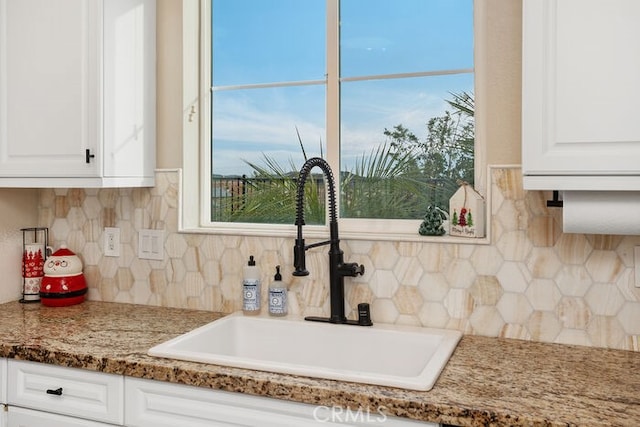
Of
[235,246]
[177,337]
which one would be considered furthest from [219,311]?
[177,337]

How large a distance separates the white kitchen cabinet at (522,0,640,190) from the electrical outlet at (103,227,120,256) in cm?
158

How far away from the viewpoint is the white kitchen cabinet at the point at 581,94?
4.59 feet

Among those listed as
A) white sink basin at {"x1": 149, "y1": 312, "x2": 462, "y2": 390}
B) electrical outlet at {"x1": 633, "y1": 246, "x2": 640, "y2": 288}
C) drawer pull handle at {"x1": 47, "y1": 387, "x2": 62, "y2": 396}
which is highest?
electrical outlet at {"x1": 633, "y1": 246, "x2": 640, "y2": 288}

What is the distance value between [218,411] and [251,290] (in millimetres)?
610

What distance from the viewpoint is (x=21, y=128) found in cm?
211

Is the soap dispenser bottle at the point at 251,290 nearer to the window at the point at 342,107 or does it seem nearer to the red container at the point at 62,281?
the window at the point at 342,107

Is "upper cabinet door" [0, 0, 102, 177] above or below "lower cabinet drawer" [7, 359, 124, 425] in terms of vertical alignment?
above

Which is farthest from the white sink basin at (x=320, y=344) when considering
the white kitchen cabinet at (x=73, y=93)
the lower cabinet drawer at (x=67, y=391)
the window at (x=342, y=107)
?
the white kitchen cabinet at (x=73, y=93)

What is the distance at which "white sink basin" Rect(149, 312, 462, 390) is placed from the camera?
1738mm

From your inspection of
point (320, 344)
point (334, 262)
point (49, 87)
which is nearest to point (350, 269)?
point (334, 262)

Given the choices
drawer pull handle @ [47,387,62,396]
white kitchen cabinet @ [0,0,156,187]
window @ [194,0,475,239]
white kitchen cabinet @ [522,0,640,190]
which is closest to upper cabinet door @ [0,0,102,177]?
white kitchen cabinet @ [0,0,156,187]

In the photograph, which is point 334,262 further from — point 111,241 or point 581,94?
point 111,241

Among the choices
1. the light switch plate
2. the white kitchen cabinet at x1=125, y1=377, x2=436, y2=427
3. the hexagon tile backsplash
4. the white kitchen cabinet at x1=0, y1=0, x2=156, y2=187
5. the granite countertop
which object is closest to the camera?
the granite countertop

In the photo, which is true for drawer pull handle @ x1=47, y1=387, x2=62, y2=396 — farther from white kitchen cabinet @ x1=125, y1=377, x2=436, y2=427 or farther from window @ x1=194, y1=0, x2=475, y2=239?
window @ x1=194, y1=0, x2=475, y2=239
